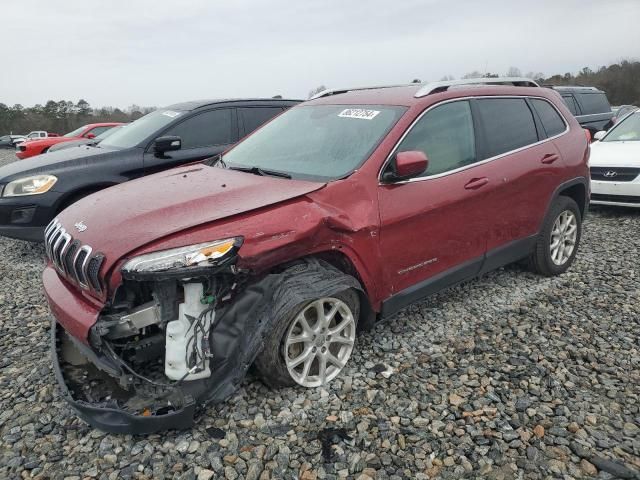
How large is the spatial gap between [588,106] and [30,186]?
11.6 m

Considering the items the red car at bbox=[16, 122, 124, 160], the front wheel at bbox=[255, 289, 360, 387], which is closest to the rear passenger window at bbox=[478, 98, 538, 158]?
the front wheel at bbox=[255, 289, 360, 387]

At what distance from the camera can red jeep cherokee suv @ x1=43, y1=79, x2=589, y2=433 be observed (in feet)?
7.93

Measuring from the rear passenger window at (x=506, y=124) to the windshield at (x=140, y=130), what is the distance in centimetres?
370

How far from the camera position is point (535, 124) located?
14.0ft

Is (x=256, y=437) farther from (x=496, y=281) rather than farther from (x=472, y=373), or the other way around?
(x=496, y=281)

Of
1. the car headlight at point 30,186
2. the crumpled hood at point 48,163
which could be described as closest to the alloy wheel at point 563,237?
the crumpled hood at point 48,163

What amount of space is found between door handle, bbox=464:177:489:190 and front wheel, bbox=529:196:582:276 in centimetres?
111

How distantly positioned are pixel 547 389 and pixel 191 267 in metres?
2.22

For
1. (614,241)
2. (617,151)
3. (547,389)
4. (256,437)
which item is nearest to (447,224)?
(547,389)

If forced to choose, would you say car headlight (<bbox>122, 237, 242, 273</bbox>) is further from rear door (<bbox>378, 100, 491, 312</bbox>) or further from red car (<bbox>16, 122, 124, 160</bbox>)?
red car (<bbox>16, 122, 124, 160</bbox>)

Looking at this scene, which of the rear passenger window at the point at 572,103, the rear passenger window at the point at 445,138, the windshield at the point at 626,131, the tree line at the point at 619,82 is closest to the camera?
the rear passenger window at the point at 445,138

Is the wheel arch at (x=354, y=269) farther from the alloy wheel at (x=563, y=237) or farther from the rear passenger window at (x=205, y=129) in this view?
the rear passenger window at (x=205, y=129)

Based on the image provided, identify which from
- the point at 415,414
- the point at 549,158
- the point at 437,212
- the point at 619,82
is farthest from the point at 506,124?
the point at 619,82

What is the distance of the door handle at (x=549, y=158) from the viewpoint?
4180 millimetres
